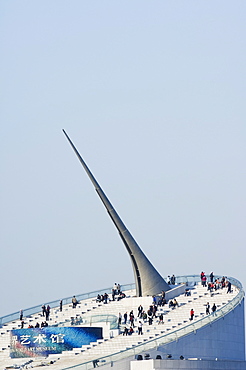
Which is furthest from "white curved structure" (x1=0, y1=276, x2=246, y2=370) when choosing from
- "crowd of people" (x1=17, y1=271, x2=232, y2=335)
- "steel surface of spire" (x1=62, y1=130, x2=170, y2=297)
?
"steel surface of spire" (x1=62, y1=130, x2=170, y2=297)

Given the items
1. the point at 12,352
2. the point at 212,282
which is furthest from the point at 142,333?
the point at 212,282

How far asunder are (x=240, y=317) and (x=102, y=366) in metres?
18.4

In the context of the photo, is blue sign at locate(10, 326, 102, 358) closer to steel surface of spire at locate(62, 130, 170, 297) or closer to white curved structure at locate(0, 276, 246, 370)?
white curved structure at locate(0, 276, 246, 370)

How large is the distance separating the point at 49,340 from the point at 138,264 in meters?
15.3

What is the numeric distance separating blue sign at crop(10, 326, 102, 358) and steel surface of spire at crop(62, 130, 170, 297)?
12.7m

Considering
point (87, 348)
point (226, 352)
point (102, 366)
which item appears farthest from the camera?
point (226, 352)

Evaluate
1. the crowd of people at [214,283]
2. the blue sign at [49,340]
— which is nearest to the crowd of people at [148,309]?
the crowd of people at [214,283]

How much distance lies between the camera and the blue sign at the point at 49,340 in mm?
67562

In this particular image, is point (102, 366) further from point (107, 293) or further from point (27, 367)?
point (107, 293)

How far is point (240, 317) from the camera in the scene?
7775 centimetres

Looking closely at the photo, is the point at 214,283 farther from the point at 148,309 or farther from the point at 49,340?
the point at 49,340

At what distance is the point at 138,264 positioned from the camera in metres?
81.5

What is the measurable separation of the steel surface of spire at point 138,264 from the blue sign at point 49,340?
12748 millimetres

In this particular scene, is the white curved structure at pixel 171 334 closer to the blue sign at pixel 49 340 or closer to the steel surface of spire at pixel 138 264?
the blue sign at pixel 49 340
